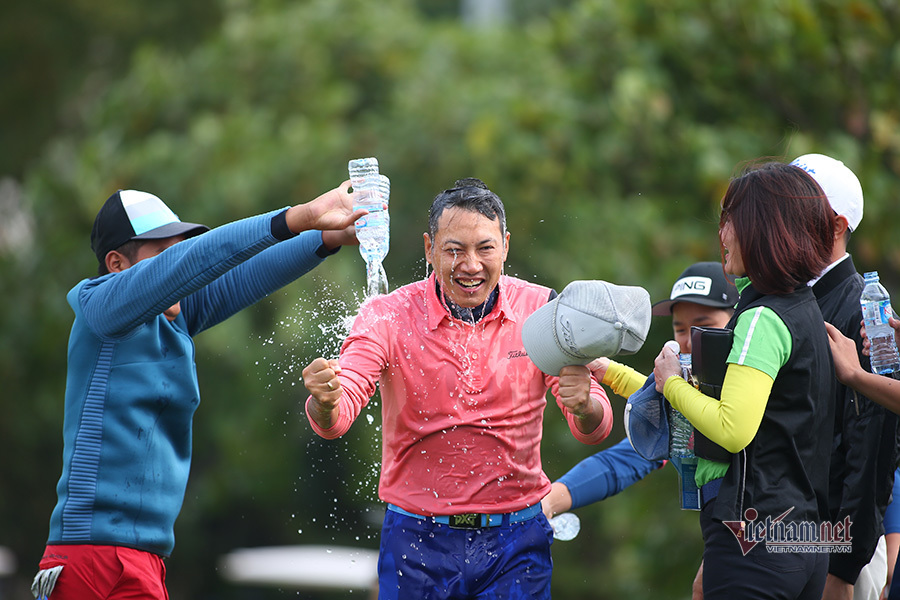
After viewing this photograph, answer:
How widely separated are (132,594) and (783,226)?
2.84m

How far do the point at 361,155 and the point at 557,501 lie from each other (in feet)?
38.7

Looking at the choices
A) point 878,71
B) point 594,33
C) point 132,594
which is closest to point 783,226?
point 132,594

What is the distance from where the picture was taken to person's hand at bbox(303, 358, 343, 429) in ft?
12.7

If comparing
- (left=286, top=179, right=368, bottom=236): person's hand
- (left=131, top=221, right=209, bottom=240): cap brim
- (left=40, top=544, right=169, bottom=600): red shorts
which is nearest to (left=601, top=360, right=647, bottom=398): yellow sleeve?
(left=286, top=179, right=368, bottom=236): person's hand

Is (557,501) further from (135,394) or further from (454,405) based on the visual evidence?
(135,394)

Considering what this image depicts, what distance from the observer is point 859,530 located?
4.11 m

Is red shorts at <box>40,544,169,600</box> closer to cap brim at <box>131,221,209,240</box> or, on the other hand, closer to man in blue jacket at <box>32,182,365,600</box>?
man in blue jacket at <box>32,182,365,600</box>

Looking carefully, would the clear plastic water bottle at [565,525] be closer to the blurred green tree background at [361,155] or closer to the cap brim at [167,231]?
the blurred green tree background at [361,155]

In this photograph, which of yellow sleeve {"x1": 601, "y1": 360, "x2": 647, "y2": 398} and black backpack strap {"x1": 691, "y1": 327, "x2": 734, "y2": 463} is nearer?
black backpack strap {"x1": 691, "y1": 327, "x2": 734, "y2": 463}

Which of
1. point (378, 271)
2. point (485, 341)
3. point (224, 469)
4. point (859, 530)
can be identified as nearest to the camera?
point (859, 530)

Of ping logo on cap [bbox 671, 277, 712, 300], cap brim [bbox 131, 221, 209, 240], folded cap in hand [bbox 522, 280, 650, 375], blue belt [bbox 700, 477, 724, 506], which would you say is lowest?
blue belt [bbox 700, 477, 724, 506]

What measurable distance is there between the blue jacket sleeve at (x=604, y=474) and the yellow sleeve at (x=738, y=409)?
150 centimetres

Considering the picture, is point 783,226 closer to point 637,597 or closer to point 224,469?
point 637,597

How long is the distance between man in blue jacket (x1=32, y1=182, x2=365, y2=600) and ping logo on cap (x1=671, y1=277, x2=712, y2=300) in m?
1.55
